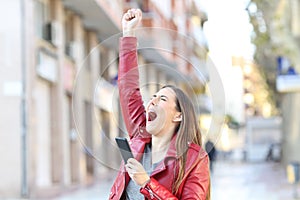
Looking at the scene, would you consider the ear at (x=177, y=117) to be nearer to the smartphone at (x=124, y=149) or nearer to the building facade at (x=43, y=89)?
the smartphone at (x=124, y=149)

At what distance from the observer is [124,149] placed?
2.89 m

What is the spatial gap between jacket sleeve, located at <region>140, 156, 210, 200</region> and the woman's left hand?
0.02 metres

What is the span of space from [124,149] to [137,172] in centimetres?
9

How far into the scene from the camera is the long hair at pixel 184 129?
3.00 m

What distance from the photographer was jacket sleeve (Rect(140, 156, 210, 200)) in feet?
9.55

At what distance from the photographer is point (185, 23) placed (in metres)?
48.5

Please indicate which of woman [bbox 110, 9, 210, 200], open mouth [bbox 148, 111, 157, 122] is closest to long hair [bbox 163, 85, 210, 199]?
woman [bbox 110, 9, 210, 200]

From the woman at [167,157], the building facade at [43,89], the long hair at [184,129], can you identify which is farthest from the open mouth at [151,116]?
the building facade at [43,89]

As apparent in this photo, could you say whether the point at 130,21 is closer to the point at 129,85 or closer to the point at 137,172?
the point at 129,85

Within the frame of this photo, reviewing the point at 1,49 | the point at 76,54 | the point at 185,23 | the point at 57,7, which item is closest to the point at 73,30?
the point at 76,54

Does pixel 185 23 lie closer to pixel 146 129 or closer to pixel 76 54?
pixel 76 54

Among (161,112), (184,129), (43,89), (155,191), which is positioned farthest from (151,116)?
(43,89)

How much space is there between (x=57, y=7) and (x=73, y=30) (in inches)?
108

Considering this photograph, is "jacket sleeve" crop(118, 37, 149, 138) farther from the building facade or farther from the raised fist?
the building facade
